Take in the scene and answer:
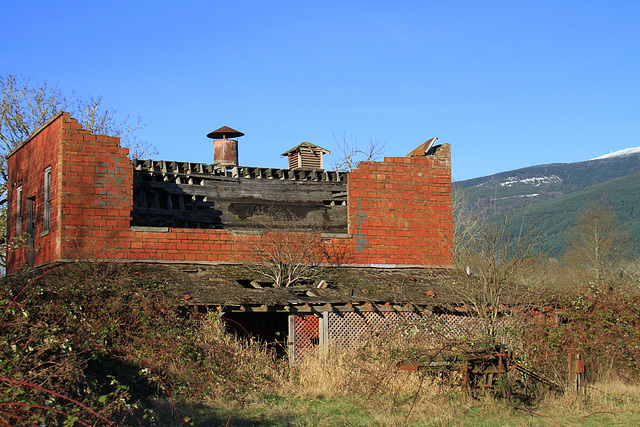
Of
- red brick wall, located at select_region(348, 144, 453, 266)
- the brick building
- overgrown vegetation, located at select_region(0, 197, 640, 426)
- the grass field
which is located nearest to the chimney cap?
the brick building

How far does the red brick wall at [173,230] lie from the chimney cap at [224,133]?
640 cm

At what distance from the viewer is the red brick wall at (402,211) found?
19125 mm

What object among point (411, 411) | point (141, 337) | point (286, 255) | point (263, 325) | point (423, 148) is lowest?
point (411, 411)

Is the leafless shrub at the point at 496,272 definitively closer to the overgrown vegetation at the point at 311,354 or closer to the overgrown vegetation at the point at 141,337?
the overgrown vegetation at the point at 311,354

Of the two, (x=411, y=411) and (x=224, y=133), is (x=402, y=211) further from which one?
(x=411, y=411)

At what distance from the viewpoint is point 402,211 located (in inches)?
771

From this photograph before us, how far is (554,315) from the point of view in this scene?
15961 mm

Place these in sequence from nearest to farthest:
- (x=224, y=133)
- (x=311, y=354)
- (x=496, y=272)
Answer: (x=496, y=272) < (x=311, y=354) < (x=224, y=133)

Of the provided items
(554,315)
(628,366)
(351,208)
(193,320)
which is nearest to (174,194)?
(351,208)

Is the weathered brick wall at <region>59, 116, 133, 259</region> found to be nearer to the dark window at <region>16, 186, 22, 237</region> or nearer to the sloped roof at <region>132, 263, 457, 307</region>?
the sloped roof at <region>132, 263, 457, 307</region>

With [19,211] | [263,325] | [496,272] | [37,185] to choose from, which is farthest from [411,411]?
[19,211]

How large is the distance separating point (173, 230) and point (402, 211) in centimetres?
657

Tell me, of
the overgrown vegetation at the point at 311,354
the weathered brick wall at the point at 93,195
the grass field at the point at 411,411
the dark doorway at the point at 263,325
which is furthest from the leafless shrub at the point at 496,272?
the weathered brick wall at the point at 93,195

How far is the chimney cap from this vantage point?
23.8m
